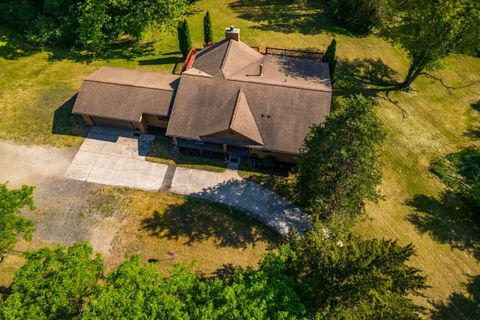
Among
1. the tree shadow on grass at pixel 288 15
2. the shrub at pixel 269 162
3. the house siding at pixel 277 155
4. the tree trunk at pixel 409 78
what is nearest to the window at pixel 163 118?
the house siding at pixel 277 155

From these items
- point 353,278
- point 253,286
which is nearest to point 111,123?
point 253,286

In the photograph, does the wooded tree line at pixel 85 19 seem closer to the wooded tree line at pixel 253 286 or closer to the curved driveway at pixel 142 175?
the curved driveway at pixel 142 175

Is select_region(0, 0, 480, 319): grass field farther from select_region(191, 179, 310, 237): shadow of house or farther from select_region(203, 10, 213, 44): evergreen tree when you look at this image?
select_region(191, 179, 310, 237): shadow of house

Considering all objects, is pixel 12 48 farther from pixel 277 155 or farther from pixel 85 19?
pixel 277 155

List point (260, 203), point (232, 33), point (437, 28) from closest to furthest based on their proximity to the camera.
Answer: point (260, 203) < point (437, 28) < point (232, 33)

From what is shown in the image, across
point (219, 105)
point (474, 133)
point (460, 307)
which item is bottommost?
point (460, 307)

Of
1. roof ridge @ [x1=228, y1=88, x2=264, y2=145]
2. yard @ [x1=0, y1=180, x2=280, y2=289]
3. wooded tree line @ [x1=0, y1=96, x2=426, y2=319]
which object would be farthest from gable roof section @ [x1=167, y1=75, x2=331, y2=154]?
wooded tree line @ [x1=0, y1=96, x2=426, y2=319]
